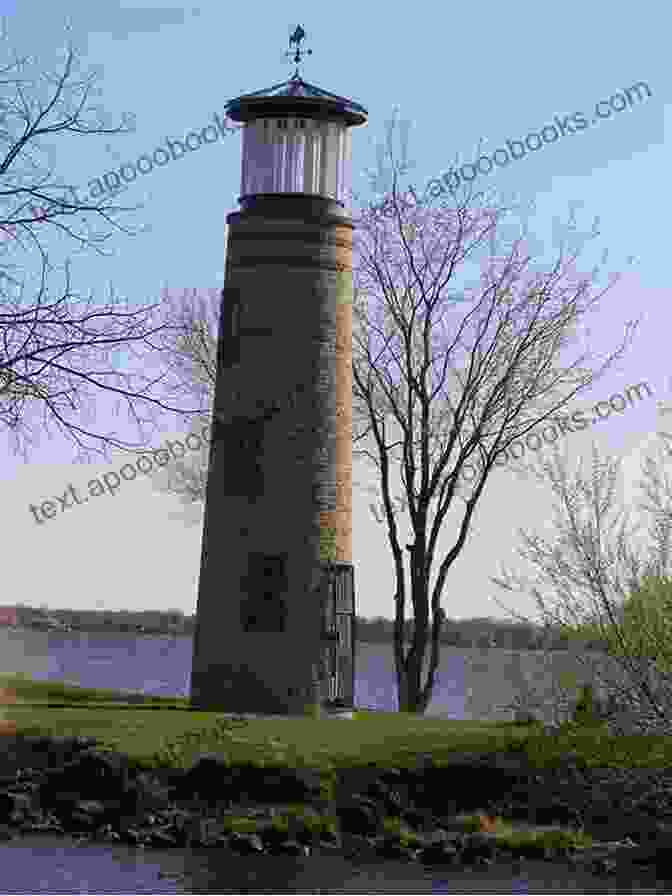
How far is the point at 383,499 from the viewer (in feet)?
138

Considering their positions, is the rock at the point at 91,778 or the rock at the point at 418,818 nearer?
the rock at the point at 418,818

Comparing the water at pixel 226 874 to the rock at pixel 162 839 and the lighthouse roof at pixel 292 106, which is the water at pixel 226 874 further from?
the lighthouse roof at pixel 292 106

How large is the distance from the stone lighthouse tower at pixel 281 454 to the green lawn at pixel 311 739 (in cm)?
118

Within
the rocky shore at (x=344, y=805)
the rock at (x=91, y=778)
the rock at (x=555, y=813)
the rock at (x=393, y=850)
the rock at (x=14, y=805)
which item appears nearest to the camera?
the rock at (x=393, y=850)

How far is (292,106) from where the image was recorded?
118ft

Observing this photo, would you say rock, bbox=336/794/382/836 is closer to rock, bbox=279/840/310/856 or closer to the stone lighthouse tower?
rock, bbox=279/840/310/856

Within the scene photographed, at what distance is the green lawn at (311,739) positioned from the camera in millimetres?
29047

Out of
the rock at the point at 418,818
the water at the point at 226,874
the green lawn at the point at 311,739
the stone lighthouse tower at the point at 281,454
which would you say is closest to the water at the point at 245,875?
the water at the point at 226,874

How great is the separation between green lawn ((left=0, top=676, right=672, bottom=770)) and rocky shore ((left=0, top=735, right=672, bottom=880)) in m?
0.27

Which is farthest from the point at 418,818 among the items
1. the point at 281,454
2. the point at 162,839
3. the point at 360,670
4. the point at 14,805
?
the point at 360,670

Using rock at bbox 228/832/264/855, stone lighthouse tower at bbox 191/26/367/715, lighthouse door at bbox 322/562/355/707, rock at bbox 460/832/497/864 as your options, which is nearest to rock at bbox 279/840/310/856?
rock at bbox 228/832/264/855

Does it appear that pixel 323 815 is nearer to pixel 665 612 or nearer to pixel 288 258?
pixel 665 612

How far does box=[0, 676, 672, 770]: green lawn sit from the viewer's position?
29047mm

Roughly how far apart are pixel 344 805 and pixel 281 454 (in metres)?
8.21
